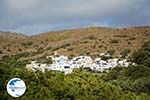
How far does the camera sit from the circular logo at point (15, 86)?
1365cm

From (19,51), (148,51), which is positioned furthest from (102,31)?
(148,51)

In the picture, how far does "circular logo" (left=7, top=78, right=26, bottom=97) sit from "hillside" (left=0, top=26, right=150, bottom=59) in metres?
87.6

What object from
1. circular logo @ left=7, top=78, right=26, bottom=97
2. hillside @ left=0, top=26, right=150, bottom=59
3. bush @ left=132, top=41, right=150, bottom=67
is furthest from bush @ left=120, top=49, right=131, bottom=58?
circular logo @ left=7, top=78, right=26, bottom=97

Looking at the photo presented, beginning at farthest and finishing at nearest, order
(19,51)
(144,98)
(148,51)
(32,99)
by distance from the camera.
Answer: (19,51) → (148,51) → (144,98) → (32,99)

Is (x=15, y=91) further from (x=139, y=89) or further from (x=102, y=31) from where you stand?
(x=102, y=31)

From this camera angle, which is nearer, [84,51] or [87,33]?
[84,51]

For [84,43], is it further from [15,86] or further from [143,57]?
[15,86]

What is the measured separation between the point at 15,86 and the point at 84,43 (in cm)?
10111

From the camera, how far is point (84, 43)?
114750 millimetres

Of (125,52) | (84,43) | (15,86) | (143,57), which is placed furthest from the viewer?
(84,43)

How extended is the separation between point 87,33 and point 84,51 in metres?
28.7

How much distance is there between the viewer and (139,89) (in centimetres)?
3891

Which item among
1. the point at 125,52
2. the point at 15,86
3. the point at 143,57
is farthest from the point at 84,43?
the point at 15,86

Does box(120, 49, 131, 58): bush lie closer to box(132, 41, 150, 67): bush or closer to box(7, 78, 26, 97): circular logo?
box(132, 41, 150, 67): bush
